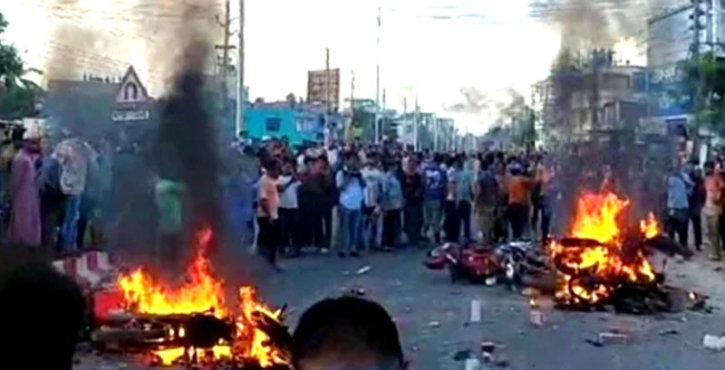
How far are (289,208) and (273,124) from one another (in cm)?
2163

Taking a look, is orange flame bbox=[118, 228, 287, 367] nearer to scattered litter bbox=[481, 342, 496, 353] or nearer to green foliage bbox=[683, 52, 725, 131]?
scattered litter bbox=[481, 342, 496, 353]

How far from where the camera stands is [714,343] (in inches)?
498

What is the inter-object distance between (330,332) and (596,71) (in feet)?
57.1

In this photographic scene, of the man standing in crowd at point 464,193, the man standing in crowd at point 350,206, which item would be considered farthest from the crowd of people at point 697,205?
the man standing in crowd at point 350,206

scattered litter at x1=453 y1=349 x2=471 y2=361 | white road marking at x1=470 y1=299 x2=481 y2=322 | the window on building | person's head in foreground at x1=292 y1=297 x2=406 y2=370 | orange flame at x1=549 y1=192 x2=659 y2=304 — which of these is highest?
the window on building

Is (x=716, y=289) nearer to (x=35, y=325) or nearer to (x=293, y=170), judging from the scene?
(x=293, y=170)

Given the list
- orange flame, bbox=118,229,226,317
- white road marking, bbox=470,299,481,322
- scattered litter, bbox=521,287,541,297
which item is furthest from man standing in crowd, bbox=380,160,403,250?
orange flame, bbox=118,229,226,317

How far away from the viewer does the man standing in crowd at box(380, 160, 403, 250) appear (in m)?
22.9

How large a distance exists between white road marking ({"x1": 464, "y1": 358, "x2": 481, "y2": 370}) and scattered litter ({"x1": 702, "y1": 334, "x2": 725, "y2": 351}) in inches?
98.8

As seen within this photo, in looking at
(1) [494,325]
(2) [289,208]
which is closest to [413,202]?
(2) [289,208]

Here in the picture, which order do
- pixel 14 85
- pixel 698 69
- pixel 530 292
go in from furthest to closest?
pixel 698 69 → pixel 14 85 → pixel 530 292

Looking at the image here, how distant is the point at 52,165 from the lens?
15.4 meters

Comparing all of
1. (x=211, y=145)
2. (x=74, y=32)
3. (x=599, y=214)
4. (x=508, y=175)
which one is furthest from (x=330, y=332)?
(x=508, y=175)

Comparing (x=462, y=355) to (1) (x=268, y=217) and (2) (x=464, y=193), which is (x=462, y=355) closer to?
(1) (x=268, y=217)
